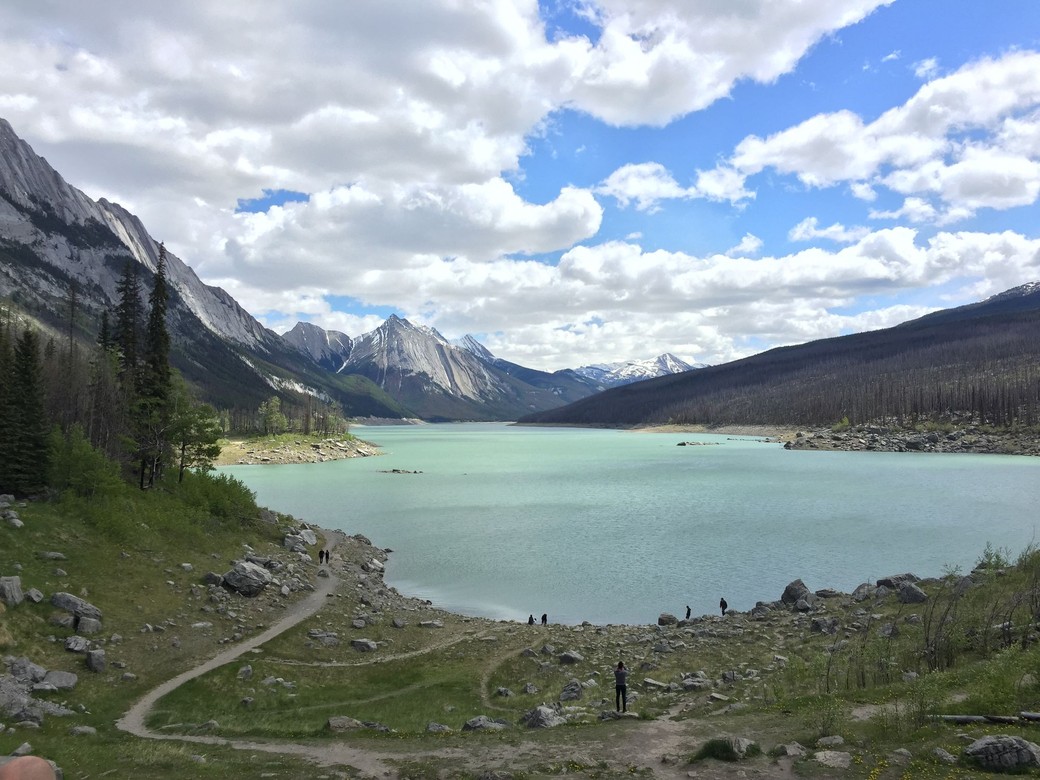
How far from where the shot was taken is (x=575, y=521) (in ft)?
264

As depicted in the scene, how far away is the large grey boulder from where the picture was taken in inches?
1608

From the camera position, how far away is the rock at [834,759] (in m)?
15.9

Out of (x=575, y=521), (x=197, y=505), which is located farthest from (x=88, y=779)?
(x=575, y=521)

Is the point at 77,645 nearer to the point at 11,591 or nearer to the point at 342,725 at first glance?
the point at 11,591

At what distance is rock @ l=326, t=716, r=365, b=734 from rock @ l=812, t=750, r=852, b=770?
1566 centimetres

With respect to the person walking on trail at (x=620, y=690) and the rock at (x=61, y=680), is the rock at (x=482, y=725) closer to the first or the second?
the person walking on trail at (x=620, y=690)

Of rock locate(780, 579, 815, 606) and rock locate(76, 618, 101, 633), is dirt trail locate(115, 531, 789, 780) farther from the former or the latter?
rock locate(780, 579, 815, 606)

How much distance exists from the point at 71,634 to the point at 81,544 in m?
11.1

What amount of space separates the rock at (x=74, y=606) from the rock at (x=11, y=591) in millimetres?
1619

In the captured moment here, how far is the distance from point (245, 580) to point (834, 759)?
3696cm

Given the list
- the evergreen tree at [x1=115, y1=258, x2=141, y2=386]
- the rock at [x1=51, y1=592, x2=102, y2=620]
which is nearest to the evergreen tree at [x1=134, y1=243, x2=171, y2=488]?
the evergreen tree at [x1=115, y1=258, x2=141, y2=386]

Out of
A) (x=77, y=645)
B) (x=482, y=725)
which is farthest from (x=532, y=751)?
(x=77, y=645)

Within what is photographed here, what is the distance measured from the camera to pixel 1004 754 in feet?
47.7

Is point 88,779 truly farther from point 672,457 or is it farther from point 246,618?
point 672,457
